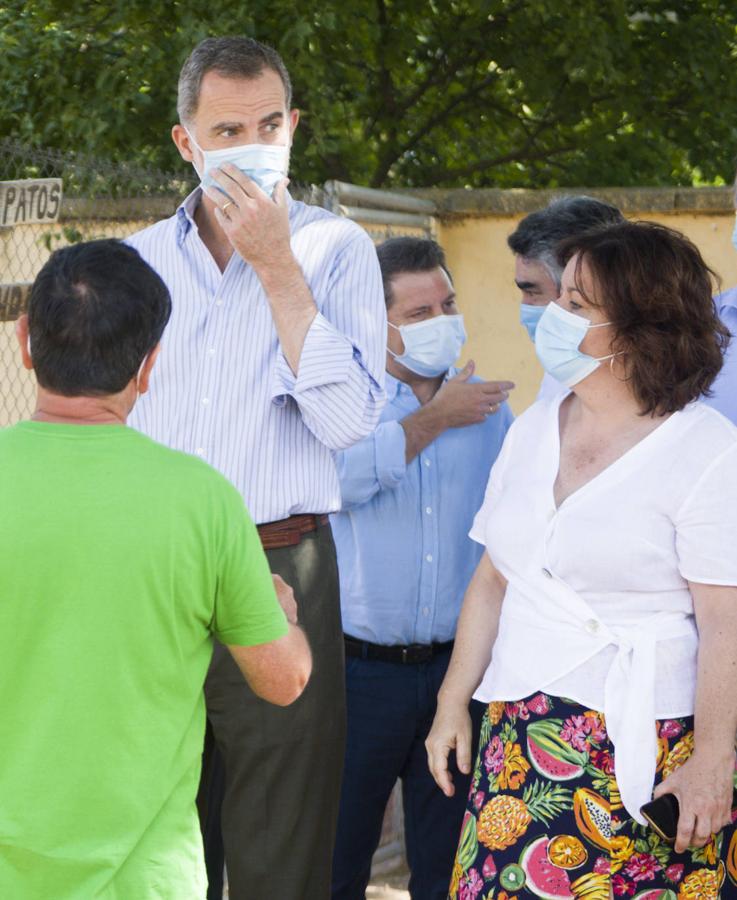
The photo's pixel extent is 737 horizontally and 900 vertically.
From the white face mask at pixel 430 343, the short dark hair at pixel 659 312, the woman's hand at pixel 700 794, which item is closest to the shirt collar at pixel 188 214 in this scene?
the white face mask at pixel 430 343

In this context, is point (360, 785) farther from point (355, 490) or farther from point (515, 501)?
point (515, 501)

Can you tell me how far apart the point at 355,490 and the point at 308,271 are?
2.23 feet

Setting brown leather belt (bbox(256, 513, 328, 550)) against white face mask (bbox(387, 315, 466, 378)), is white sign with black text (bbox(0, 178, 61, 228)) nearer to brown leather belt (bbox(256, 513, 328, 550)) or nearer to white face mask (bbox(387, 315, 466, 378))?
white face mask (bbox(387, 315, 466, 378))

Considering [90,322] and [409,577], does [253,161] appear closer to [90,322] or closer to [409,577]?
[90,322]

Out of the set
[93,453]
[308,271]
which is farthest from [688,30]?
[93,453]

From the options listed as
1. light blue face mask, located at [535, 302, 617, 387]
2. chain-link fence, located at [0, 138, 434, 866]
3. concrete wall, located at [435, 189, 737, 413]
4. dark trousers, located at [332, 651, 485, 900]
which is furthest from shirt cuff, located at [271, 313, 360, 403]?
concrete wall, located at [435, 189, 737, 413]

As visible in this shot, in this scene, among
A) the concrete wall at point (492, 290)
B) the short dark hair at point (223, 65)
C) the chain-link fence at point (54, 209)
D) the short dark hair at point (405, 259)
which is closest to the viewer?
the short dark hair at point (223, 65)

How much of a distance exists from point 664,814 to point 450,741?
1.86 feet

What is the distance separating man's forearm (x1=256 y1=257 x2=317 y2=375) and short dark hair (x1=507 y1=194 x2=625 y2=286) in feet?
3.15

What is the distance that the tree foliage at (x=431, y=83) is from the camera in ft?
25.6

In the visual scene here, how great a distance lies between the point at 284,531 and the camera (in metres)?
3.02

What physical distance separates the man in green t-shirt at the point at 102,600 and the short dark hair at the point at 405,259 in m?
1.61

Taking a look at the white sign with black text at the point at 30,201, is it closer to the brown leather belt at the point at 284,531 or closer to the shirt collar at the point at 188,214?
the shirt collar at the point at 188,214

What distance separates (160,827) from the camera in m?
2.27
